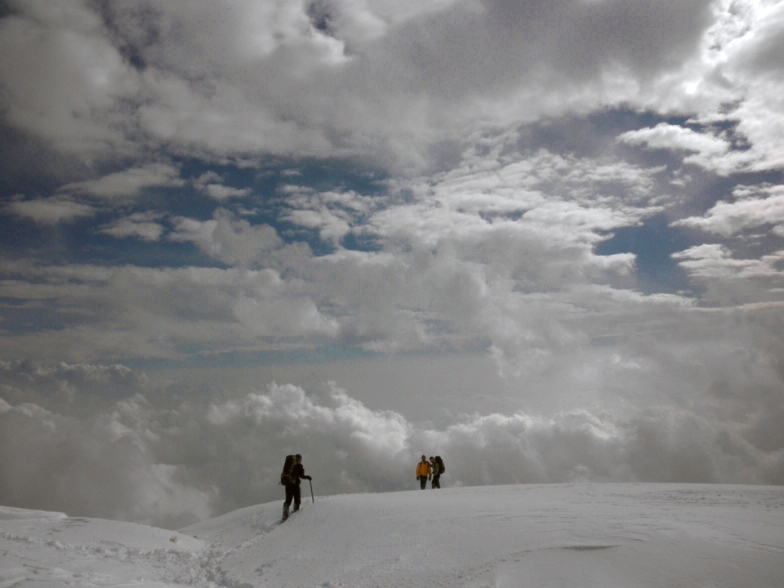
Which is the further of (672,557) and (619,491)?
(619,491)

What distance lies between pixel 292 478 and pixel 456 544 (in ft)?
28.8

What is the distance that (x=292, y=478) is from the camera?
1705 centimetres

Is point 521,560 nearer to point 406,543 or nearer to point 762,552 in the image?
point 406,543

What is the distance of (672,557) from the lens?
7.90 metres

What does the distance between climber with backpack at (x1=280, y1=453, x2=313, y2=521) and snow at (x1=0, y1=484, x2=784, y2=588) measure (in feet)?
2.01

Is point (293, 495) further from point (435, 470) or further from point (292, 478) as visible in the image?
point (435, 470)

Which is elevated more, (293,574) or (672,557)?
(672,557)

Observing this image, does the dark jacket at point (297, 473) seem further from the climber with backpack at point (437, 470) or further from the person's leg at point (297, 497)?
the climber with backpack at point (437, 470)

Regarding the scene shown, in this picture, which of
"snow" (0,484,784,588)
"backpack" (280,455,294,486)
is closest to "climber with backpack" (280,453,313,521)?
"backpack" (280,455,294,486)

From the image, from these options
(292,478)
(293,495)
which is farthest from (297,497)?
(292,478)

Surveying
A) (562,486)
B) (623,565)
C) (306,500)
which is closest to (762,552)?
(623,565)

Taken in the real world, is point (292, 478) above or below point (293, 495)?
above

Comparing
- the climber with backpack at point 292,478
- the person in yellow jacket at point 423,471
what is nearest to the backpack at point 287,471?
the climber with backpack at point 292,478

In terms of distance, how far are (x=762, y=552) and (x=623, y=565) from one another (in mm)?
2255
